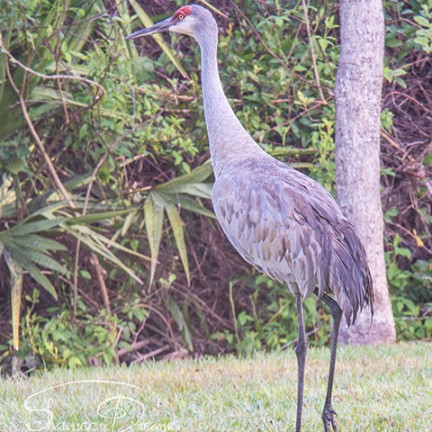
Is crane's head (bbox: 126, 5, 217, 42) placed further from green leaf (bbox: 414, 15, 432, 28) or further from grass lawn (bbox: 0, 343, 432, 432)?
grass lawn (bbox: 0, 343, 432, 432)

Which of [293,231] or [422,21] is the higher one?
[422,21]

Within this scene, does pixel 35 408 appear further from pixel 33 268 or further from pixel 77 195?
pixel 77 195

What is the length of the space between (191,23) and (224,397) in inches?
87.8

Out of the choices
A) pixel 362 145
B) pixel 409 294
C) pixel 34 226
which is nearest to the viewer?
pixel 34 226

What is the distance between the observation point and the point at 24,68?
6.04 meters

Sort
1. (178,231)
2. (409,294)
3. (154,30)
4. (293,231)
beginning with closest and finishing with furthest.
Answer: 1. (293,231)
2. (154,30)
3. (178,231)
4. (409,294)

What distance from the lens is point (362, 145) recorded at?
650 centimetres

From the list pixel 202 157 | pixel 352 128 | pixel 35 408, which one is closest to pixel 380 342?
pixel 352 128

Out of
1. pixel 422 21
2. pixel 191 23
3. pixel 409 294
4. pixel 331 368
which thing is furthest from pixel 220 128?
pixel 409 294

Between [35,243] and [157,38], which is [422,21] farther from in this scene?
[35,243]

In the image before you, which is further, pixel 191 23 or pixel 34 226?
pixel 34 226

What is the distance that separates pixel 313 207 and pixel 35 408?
5.38 feet

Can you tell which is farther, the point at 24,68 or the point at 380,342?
the point at 380,342

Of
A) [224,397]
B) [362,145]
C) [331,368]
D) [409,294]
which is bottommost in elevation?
[409,294]
